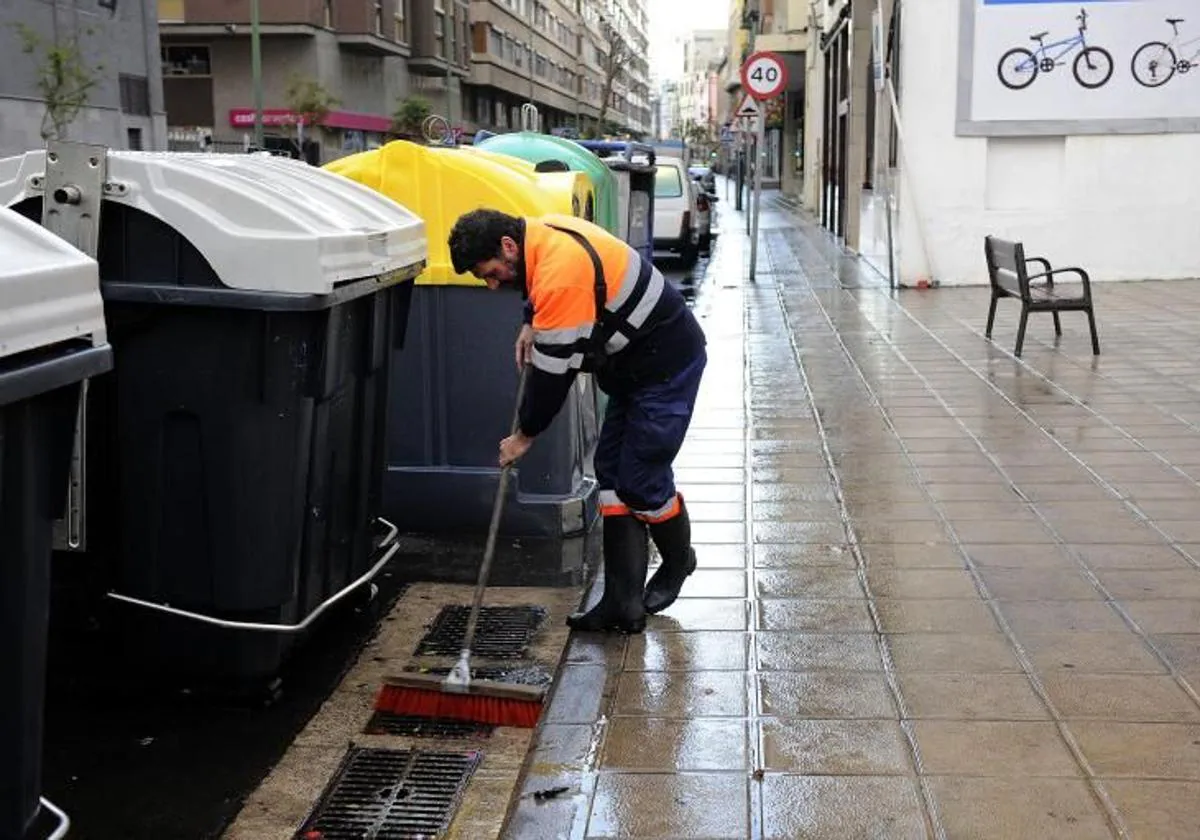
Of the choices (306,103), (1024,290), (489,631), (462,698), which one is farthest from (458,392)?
(306,103)

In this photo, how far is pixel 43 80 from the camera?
1097 inches

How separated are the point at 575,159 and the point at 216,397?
4.66 metres

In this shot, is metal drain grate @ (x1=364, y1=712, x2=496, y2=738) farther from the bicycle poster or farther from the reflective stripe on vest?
the bicycle poster

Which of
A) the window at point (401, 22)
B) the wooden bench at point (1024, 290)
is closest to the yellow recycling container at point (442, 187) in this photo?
the wooden bench at point (1024, 290)

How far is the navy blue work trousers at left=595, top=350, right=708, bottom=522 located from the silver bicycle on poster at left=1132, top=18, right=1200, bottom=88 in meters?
13.5

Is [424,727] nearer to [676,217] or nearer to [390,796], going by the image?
[390,796]

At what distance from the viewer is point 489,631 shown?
16.9ft

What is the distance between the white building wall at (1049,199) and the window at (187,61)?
114 feet

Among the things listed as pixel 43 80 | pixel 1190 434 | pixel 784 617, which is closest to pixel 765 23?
pixel 43 80

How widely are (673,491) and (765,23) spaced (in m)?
48.5

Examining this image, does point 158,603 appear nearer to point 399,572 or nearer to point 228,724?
point 228,724

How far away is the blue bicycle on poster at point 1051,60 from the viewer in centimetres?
1620

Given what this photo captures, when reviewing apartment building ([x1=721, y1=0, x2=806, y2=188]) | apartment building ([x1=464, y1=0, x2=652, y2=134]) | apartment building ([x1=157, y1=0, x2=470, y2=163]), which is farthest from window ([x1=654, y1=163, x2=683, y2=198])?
apartment building ([x1=464, y1=0, x2=652, y2=134])

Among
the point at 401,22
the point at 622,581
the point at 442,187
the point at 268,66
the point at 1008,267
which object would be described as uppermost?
the point at 401,22
